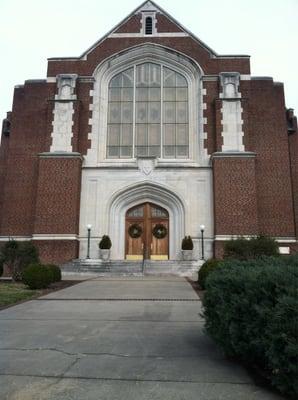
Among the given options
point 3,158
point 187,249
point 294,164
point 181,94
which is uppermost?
point 181,94

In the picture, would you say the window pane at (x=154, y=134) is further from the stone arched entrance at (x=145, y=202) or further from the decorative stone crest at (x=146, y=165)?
the stone arched entrance at (x=145, y=202)


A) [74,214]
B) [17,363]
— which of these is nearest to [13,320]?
[17,363]

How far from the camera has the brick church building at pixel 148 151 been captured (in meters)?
20.5

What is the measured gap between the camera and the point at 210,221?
20.9m

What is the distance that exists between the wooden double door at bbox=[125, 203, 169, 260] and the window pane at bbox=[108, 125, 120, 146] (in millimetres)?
3958

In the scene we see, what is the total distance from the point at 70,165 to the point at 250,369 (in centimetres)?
1830

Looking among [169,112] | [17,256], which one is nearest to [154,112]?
[169,112]

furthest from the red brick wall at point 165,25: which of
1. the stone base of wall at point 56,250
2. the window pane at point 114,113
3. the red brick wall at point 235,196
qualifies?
the stone base of wall at point 56,250

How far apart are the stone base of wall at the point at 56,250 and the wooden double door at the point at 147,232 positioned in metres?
3.29

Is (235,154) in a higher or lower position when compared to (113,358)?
higher

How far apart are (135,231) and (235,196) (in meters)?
5.91

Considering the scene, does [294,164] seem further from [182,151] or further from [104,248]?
[104,248]

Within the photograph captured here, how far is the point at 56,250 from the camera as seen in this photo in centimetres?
1989

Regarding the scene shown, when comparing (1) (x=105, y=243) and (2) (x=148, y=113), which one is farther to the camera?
(2) (x=148, y=113)
